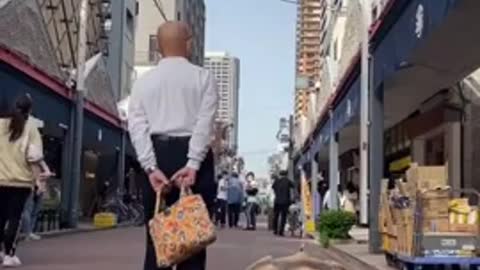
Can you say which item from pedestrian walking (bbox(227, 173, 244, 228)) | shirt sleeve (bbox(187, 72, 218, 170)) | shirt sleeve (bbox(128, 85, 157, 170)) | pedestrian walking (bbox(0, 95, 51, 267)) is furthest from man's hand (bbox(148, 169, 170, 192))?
pedestrian walking (bbox(227, 173, 244, 228))

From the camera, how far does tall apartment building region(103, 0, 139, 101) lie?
44.5 m

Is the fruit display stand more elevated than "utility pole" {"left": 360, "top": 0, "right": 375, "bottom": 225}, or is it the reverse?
"utility pole" {"left": 360, "top": 0, "right": 375, "bottom": 225}

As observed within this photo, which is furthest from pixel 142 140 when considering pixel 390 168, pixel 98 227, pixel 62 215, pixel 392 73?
pixel 390 168

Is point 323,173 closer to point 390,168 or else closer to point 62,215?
point 390,168

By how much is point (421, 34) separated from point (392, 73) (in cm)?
268

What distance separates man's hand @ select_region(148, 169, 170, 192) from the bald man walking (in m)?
0.06

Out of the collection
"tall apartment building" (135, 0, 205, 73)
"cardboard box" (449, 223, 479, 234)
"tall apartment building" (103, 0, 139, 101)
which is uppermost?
"tall apartment building" (135, 0, 205, 73)

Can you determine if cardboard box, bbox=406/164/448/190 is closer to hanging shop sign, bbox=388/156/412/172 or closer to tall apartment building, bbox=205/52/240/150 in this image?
hanging shop sign, bbox=388/156/412/172

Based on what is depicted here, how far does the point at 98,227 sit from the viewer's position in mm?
25234

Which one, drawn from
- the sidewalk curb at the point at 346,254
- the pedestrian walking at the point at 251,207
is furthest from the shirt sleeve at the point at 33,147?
the pedestrian walking at the point at 251,207

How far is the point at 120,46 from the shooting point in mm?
46250

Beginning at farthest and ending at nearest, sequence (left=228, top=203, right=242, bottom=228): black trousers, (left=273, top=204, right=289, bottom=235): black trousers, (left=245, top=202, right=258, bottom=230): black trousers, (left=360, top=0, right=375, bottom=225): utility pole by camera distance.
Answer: (left=228, top=203, right=242, bottom=228): black trousers < (left=245, top=202, right=258, bottom=230): black trousers < (left=273, top=204, right=289, bottom=235): black trousers < (left=360, top=0, right=375, bottom=225): utility pole

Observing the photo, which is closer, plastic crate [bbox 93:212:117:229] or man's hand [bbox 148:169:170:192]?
man's hand [bbox 148:169:170:192]

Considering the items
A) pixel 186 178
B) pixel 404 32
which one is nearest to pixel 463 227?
pixel 404 32
